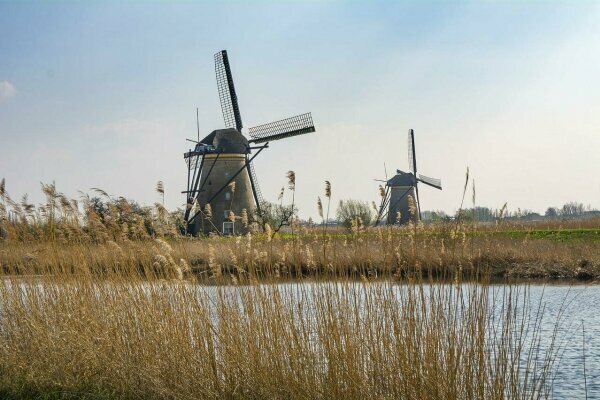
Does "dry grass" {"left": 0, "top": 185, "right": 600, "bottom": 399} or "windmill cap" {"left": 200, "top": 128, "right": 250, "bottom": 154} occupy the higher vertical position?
"windmill cap" {"left": 200, "top": 128, "right": 250, "bottom": 154}

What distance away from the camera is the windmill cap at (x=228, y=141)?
92.1 ft

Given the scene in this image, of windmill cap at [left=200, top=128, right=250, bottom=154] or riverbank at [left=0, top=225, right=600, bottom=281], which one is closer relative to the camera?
riverbank at [left=0, top=225, right=600, bottom=281]

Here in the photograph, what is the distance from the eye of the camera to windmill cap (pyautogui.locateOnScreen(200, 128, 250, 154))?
92.1ft

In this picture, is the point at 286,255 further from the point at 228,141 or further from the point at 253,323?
the point at 228,141

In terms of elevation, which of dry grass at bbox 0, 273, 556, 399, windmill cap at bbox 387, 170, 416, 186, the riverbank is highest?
windmill cap at bbox 387, 170, 416, 186

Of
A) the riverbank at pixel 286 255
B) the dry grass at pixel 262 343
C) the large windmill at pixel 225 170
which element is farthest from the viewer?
the large windmill at pixel 225 170

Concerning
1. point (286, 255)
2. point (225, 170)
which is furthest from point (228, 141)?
point (286, 255)

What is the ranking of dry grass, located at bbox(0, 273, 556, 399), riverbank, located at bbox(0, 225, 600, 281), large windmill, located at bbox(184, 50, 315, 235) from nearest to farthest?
dry grass, located at bbox(0, 273, 556, 399) < riverbank, located at bbox(0, 225, 600, 281) < large windmill, located at bbox(184, 50, 315, 235)

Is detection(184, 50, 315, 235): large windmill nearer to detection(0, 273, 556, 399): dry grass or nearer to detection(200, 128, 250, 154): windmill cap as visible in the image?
detection(200, 128, 250, 154): windmill cap

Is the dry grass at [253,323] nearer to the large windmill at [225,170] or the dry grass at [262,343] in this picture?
the dry grass at [262,343]

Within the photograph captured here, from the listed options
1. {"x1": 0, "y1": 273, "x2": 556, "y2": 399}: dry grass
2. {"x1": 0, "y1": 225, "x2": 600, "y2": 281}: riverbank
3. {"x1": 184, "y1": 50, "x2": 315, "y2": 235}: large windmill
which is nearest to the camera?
{"x1": 0, "y1": 273, "x2": 556, "y2": 399}: dry grass

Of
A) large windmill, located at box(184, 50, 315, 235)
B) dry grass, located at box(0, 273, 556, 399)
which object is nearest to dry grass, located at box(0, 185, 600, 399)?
dry grass, located at box(0, 273, 556, 399)

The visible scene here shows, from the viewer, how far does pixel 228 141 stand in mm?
28281

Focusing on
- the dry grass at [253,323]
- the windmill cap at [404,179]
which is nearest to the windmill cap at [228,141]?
the windmill cap at [404,179]
